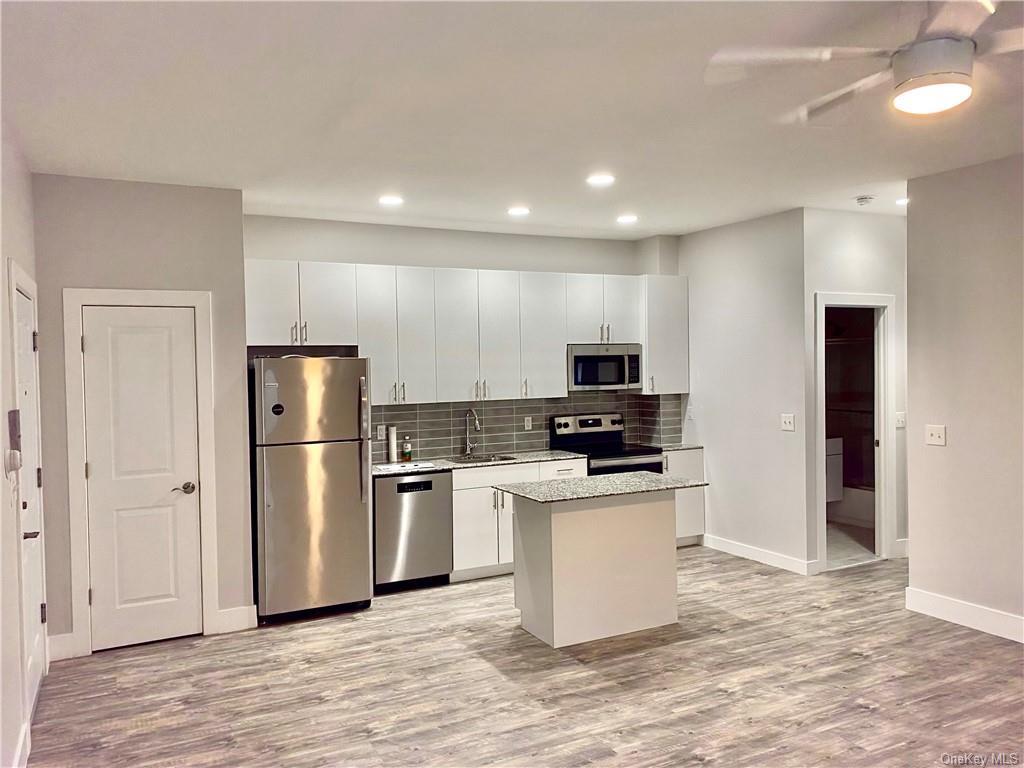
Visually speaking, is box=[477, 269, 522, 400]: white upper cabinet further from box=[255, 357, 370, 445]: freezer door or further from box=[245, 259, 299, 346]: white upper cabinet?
box=[245, 259, 299, 346]: white upper cabinet

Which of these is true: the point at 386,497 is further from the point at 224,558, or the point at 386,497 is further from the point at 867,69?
the point at 867,69

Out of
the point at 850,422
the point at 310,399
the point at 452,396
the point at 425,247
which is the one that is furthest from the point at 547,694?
the point at 850,422

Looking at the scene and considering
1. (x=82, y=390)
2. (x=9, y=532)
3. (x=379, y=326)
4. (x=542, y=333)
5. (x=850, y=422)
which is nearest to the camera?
(x=9, y=532)

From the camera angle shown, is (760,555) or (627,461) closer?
(760,555)

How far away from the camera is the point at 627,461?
613cm

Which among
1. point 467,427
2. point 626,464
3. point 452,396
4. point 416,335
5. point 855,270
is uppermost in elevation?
point 855,270

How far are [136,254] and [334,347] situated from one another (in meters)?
1.61

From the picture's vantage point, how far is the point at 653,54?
261 centimetres

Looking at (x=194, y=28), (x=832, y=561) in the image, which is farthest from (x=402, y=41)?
(x=832, y=561)

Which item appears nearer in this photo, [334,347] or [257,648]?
[257,648]

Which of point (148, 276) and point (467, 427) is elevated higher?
point (148, 276)

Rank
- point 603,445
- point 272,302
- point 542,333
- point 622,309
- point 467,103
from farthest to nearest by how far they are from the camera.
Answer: point 603,445 → point 622,309 → point 542,333 → point 272,302 → point 467,103

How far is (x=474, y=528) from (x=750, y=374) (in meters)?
2.40

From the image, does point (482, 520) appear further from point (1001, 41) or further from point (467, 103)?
point (1001, 41)
